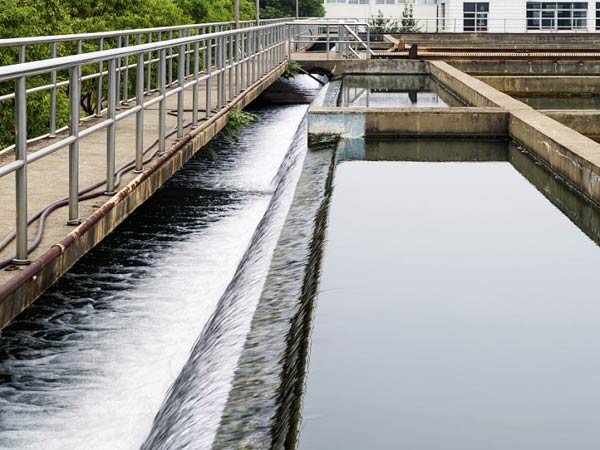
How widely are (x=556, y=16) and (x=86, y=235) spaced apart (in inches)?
2691

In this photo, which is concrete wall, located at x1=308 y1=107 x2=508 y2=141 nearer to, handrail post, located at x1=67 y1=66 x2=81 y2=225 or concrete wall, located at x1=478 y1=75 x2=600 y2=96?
handrail post, located at x1=67 y1=66 x2=81 y2=225

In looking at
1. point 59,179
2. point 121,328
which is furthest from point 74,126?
point 121,328

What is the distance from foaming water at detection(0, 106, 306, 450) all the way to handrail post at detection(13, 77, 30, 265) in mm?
1033

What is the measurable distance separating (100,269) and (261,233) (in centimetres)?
187

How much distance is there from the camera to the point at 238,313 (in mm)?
7008

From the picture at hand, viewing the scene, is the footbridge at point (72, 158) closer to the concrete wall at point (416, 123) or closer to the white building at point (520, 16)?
the concrete wall at point (416, 123)

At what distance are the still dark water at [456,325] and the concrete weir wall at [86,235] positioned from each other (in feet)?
4.88

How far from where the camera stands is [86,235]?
7.68 metres

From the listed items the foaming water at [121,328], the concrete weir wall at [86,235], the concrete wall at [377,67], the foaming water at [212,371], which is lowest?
the foaming water at [121,328]

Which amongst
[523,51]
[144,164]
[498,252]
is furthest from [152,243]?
[523,51]

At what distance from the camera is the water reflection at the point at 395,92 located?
1869cm

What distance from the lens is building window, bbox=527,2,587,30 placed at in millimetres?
72062

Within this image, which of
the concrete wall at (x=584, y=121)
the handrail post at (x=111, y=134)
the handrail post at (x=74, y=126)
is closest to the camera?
the handrail post at (x=74, y=126)

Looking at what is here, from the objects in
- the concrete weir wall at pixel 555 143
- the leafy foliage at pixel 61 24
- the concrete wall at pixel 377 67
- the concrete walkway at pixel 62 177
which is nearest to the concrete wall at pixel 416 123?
the concrete weir wall at pixel 555 143
